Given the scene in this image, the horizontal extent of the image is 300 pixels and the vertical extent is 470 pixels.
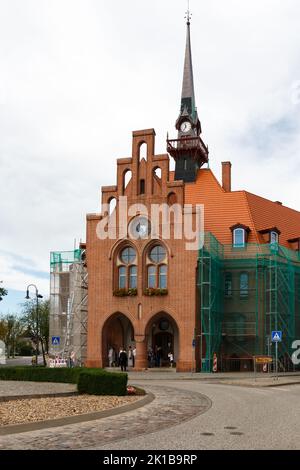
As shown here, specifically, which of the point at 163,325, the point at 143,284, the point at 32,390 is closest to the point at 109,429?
the point at 32,390

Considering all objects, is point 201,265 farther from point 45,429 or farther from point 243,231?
point 45,429

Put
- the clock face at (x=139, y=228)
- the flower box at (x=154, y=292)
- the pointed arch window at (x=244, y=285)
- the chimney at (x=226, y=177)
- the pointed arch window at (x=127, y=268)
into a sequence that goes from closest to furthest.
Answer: the flower box at (x=154, y=292), the clock face at (x=139, y=228), the pointed arch window at (x=127, y=268), the pointed arch window at (x=244, y=285), the chimney at (x=226, y=177)

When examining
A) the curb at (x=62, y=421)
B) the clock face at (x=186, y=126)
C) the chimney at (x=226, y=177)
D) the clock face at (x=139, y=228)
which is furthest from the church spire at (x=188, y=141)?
the curb at (x=62, y=421)

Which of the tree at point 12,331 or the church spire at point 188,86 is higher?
the church spire at point 188,86

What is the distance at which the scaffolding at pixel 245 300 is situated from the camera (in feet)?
152

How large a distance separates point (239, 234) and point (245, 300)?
210 inches

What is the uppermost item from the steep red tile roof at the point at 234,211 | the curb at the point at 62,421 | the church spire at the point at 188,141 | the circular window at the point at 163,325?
the church spire at the point at 188,141

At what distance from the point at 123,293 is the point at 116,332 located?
559 cm

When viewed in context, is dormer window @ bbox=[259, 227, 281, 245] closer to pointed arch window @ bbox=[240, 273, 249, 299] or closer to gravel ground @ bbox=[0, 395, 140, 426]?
pointed arch window @ bbox=[240, 273, 249, 299]

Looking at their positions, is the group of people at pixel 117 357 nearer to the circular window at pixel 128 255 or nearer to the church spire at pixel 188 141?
the circular window at pixel 128 255

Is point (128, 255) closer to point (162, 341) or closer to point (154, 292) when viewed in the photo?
point (154, 292)

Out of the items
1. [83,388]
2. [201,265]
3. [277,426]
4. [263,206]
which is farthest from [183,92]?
[277,426]

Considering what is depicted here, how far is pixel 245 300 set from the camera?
48.7m

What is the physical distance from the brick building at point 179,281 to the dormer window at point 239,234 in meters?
0.08
